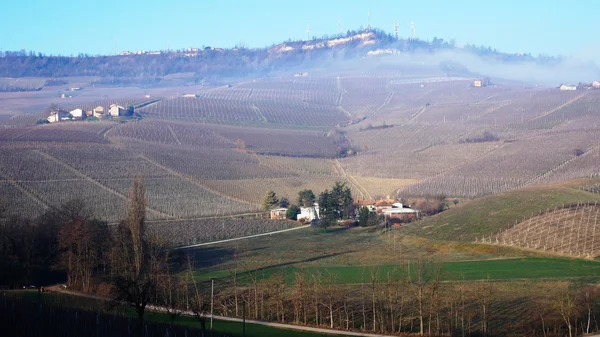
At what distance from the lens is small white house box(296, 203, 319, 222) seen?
67688mm

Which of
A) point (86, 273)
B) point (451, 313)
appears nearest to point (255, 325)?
point (451, 313)

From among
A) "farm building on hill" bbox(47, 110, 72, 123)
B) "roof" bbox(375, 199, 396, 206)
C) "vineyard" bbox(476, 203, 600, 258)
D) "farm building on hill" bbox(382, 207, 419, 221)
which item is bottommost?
"roof" bbox(375, 199, 396, 206)

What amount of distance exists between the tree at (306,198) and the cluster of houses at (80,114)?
1727 inches

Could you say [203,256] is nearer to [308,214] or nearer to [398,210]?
[308,214]

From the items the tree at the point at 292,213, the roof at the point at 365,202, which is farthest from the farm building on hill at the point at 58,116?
the roof at the point at 365,202

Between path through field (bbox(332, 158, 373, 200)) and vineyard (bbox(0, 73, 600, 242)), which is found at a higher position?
vineyard (bbox(0, 73, 600, 242))

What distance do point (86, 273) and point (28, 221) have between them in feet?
33.1

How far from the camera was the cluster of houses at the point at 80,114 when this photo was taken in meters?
108

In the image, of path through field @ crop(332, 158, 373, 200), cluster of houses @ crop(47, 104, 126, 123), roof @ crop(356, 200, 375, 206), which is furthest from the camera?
cluster of houses @ crop(47, 104, 126, 123)

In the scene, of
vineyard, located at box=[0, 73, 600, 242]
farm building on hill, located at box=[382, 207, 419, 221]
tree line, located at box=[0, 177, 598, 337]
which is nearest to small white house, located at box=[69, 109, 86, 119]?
vineyard, located at box=[0, 73, 600, 242]

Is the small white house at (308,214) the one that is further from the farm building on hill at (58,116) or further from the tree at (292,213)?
the farm building on hill at (58,116)

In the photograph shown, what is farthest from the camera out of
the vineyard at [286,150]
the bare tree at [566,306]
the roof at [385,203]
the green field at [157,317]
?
the roof at [385,203]

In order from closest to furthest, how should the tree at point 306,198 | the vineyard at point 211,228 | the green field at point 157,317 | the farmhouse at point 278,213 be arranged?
the green field at point 157,317 → the vineyard at point 211,228 → the farmhouse at point 278,213 → the tree at point 306,198

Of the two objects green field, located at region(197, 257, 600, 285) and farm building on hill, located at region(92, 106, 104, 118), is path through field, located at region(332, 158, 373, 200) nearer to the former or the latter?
farm building on hill, located at region(92, 106, 104, 118)
